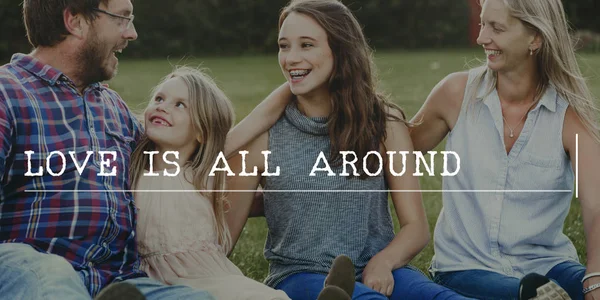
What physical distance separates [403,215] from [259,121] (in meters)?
0.68

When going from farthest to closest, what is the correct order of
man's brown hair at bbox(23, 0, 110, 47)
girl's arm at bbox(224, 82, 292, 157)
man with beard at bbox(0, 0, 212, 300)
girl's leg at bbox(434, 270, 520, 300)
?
girl's arm at bbox(224, 82, 292, 157) < girl's leg at bbox(434, 270, 520, 300) < man's brown hair at bbox(23, 0, 110, 47) < man with beard at bbox(0, 0, 212, 300)

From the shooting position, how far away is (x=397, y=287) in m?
3.29

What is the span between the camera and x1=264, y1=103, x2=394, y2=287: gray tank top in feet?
11.1

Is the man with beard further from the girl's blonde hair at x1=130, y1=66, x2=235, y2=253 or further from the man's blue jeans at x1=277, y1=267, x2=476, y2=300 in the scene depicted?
the man's blue jeans at x1=277, y1=267, x2=476, y2=300

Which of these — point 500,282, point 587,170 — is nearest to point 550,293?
point 500,282

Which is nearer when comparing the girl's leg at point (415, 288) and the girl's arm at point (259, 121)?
the girl's leg at point (415, 288)

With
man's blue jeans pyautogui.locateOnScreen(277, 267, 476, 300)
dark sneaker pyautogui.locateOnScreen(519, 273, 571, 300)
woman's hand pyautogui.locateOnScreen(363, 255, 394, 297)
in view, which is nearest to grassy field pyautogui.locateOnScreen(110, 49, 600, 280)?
man's blue jeans pyautogui.locateOnScreen(277, 267, 476, 300)

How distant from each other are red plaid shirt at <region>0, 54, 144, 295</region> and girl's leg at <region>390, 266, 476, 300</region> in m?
0.95

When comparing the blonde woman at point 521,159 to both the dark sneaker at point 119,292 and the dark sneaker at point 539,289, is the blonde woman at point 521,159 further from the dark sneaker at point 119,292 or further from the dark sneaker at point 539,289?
the dark sneaker at point 119,292

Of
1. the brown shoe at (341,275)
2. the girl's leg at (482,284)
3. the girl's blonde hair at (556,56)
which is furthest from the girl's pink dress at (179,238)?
the girl's blonde hair at (556,56)

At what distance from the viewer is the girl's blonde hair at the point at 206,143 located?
10.9ft

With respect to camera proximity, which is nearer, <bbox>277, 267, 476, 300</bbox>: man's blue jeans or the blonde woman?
<bbox>277, 267, 476, 300</bbox>: man's blue jeans

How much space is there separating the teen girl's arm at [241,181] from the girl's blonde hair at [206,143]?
108 mm

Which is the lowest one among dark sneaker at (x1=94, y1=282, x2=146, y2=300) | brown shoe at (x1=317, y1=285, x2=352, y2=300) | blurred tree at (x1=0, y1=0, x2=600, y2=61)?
brown shoe at (x1=317, y1=285, x2=352, y2=300)
